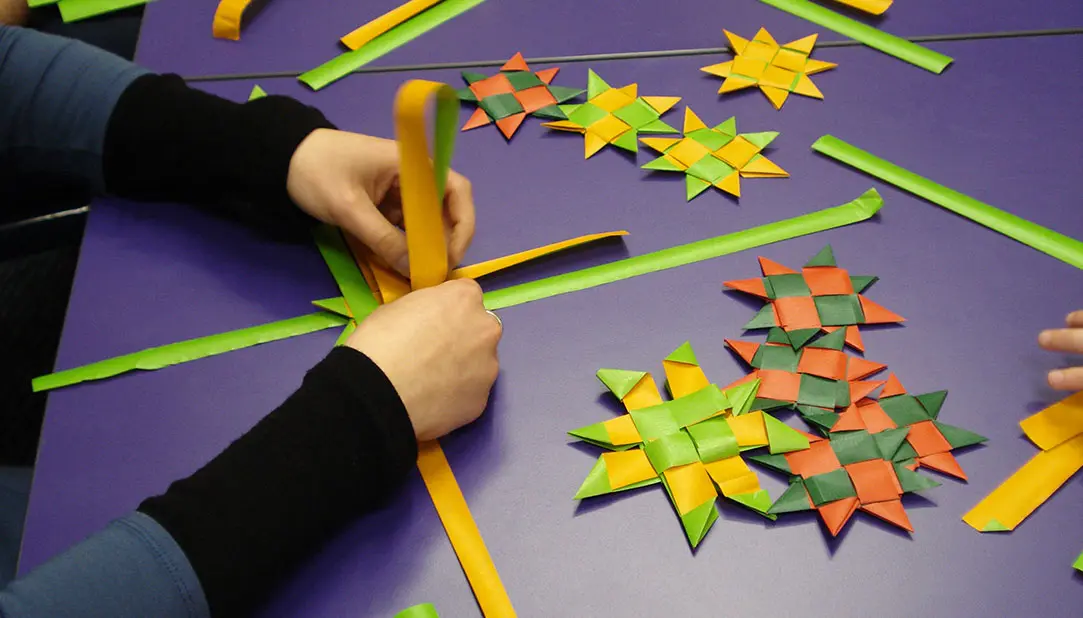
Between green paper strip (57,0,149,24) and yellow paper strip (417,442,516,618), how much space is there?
78 centimetres

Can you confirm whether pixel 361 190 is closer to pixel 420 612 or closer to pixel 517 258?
pixel 517 258

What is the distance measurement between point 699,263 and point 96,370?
1.82 feet

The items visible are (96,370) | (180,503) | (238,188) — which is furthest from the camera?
(238,188)

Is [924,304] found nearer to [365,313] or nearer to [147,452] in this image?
[365,313]

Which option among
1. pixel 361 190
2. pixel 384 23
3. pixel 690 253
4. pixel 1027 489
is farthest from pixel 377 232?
pixel 1027 489

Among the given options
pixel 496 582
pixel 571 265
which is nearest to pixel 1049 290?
pixel 571 265

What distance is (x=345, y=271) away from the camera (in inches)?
31.3

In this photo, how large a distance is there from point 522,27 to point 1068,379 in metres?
0.72

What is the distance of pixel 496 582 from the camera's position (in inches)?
24.1

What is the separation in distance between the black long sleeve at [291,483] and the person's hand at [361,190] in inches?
5.2

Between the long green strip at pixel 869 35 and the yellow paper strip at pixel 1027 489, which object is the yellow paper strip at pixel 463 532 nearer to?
the yellow paper strip at pixel 1027 489

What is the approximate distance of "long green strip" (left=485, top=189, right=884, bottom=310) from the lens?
79cm

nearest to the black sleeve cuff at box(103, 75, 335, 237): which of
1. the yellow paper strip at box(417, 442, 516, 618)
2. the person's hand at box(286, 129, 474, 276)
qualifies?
the person's hand at box(286, 129, 474, 276)

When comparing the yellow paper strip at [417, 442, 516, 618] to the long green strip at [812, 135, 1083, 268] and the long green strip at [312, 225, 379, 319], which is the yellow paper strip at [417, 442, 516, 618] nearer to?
the long green strip at [312, 225, 379, 319]
